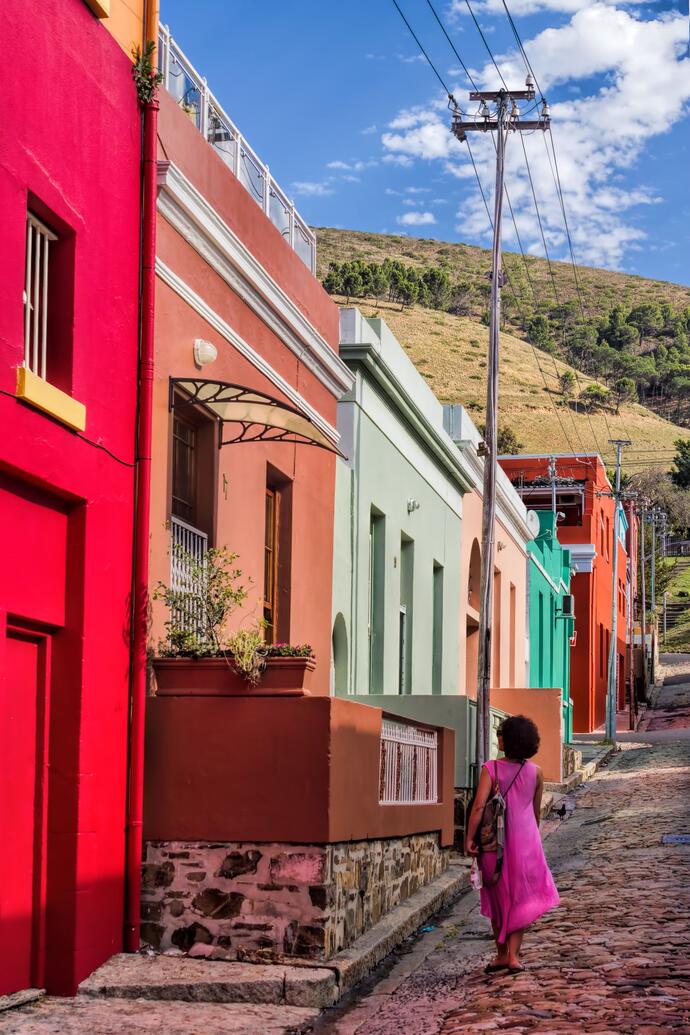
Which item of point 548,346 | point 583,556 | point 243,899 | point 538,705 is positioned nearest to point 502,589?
point 538,705

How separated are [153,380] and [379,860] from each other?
3926 millimetres

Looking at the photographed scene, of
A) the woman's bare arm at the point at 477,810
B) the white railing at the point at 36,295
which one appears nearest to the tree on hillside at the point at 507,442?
the woman's bare arm at the point at 477,810

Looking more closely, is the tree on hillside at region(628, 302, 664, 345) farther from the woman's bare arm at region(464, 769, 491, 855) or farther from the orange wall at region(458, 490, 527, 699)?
the woman's bare arm at region(464, 769, 491, 855)

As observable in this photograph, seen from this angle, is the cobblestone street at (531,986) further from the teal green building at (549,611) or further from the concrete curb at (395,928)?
the teal green building at (549,611)

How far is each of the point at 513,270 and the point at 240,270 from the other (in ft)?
451

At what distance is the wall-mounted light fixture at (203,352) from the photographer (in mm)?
10281

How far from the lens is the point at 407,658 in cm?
1917

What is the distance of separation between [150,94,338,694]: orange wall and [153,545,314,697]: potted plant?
0.56 feet

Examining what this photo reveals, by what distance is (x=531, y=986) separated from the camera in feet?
25.9

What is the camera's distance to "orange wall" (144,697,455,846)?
8.79 metres

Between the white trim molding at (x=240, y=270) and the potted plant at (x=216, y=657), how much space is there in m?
2.48

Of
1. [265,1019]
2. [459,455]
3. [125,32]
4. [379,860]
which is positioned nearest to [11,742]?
[265,1019]

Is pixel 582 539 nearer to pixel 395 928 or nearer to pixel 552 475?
pixel 552 475

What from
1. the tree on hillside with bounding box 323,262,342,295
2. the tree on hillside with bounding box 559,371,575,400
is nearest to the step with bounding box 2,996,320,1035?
the tree on hillside with bounding box 559,371,575,400
